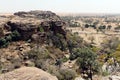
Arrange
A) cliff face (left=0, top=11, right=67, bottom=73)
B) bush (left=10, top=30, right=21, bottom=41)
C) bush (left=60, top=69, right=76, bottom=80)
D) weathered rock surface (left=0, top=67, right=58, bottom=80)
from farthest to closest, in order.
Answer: bush (left=10, top=30, right=21, bottom=41), cliff face (left=0, top=11, right=67, bottom=73), bush (left=60, top=69, right=76, bottom=80), weathered rock surface (left=0, top=67, right=58, bottom=80)

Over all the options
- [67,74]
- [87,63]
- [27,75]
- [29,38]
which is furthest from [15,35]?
[27,75]

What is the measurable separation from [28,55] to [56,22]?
718 inches

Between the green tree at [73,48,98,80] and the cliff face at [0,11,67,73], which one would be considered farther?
the cliff face at [0,11,67,73]

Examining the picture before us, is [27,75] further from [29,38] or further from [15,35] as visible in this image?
[29,38]

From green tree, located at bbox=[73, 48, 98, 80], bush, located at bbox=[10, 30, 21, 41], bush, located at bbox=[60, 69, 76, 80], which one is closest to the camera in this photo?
bush, located at bbox=[60, 69, 76, 80]

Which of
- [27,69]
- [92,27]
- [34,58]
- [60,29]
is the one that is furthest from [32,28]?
[92,27]

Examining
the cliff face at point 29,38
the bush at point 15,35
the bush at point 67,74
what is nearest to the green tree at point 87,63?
the bush at point 67,74

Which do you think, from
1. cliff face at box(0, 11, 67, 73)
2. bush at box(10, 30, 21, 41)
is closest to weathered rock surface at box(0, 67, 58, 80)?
cliff face at box(0, 11, 67, 73)

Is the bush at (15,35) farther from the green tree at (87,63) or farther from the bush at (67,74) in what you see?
the bush at (67,74)

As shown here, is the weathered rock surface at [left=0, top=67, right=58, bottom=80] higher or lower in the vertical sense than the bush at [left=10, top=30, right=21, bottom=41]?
higher

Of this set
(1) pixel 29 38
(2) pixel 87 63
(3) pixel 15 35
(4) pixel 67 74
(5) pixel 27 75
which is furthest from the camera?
(1) pixel 29 38

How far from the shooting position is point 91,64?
45.3m

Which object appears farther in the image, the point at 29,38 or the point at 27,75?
the point at 29,38

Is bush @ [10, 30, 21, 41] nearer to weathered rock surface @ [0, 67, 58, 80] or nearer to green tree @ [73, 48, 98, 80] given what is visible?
green tree @ [73, 48, 98, 80]
